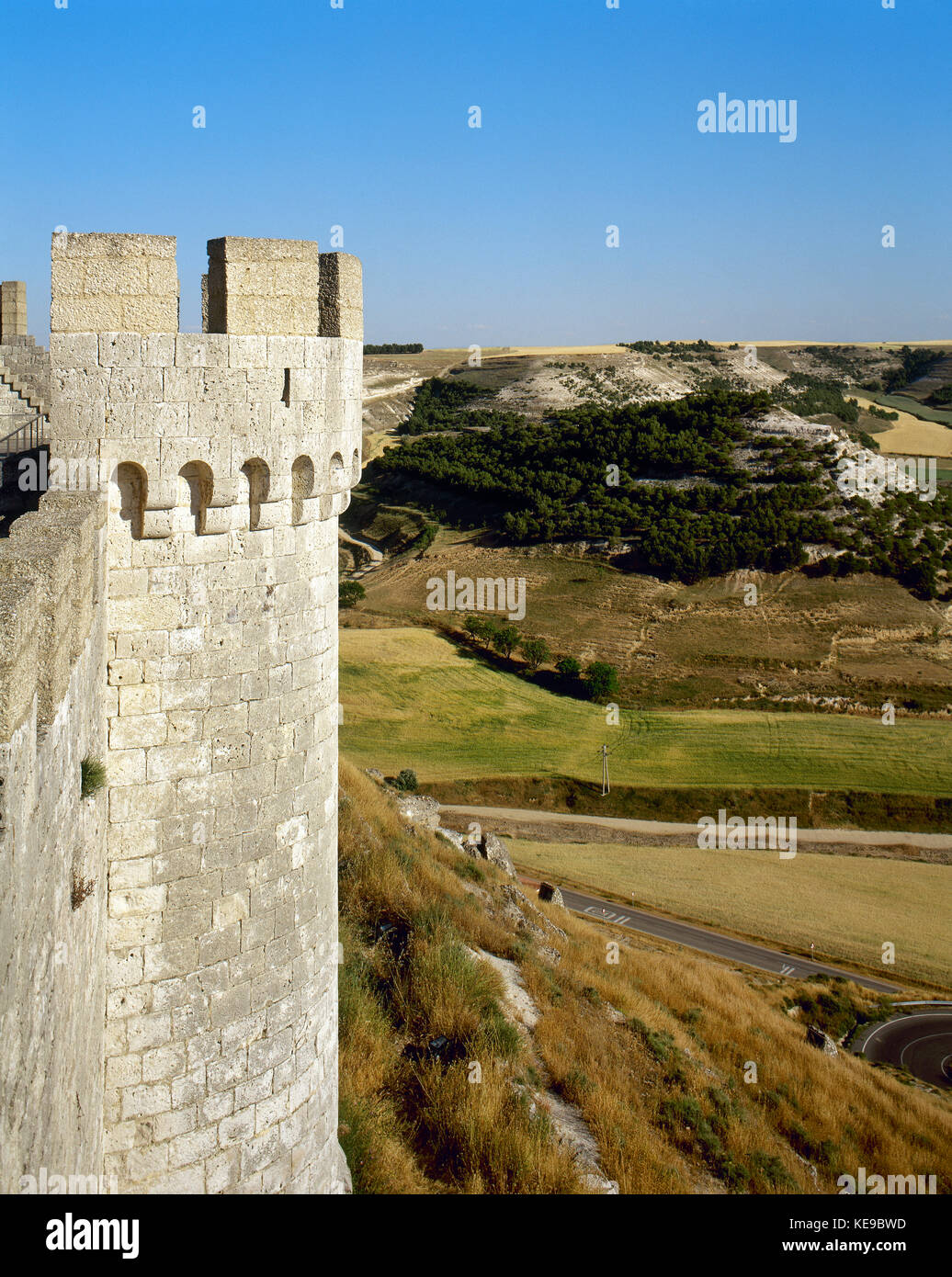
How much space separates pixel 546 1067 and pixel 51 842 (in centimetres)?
856

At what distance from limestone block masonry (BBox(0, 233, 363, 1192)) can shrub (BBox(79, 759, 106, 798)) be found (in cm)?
17

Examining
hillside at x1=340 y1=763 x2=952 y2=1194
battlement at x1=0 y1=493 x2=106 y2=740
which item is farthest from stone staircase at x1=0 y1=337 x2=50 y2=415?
hillside at x1=340 y1=763 x2=952 y2=1194

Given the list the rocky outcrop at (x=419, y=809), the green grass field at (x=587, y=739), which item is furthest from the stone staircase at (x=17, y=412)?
the green grass field at (x=587, y=739)

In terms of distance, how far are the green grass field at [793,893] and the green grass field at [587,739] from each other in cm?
461

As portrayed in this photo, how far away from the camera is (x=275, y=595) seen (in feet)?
17.8

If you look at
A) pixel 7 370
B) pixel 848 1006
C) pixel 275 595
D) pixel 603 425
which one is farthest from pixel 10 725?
pixel 603 425

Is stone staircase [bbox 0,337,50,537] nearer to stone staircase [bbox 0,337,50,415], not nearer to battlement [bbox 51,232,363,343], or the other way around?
stone staircase [bbox 0,337,50,415]

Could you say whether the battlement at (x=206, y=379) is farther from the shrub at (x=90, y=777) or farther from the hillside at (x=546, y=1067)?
the hillside at (x=546, y=1067)

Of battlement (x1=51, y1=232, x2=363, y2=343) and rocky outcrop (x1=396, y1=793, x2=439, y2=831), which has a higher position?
battlement (x1=51, y1=232, x2=363, y2=343)

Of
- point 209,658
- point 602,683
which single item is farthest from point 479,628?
point 209,658

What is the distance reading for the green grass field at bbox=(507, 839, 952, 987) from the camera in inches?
961

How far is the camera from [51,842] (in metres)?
3.55
